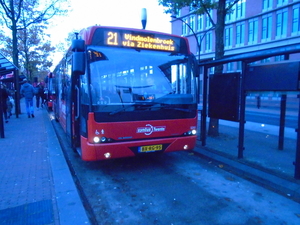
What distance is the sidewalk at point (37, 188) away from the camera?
3.78 m

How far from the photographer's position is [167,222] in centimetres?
379

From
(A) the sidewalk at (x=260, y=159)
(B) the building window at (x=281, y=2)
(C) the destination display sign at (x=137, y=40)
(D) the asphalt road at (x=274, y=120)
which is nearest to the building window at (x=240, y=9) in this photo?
(B) the building window at (x=281, y=2)

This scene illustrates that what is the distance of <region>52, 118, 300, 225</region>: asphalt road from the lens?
12.9ft

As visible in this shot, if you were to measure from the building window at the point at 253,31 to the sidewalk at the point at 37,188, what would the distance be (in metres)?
38.0

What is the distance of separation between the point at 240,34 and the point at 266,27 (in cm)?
462

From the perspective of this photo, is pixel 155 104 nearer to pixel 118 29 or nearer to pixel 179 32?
pixel 118 29

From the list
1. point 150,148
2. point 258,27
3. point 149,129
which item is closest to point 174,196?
point 150,148

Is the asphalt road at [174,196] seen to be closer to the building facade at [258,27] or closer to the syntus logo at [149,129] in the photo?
the syntus logo at [149,129]

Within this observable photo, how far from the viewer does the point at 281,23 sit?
3484 cm

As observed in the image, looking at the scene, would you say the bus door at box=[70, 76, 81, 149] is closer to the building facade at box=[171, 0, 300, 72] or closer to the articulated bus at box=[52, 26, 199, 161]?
the articulated bus at box=[52, 26, 199, 161]

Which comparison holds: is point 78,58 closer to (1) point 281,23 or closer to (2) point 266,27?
(1) point 281,23

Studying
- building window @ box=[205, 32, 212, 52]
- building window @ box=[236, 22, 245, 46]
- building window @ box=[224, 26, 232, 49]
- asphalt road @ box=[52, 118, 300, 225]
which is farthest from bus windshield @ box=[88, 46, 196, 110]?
building window @ box=[205, 32, 212, 52]

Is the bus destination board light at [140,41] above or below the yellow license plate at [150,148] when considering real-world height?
above

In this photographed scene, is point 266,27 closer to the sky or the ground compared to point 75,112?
closer to the sky
